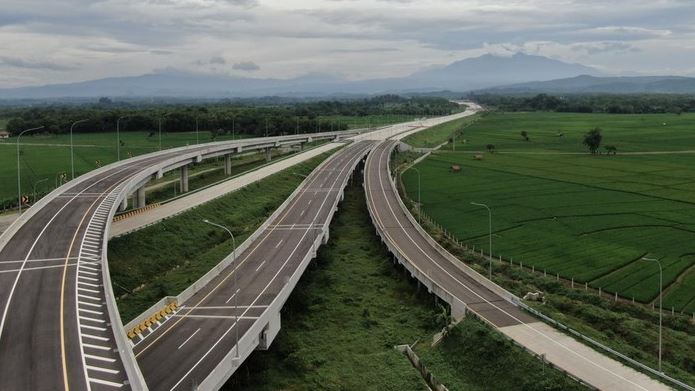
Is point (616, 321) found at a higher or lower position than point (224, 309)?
lower

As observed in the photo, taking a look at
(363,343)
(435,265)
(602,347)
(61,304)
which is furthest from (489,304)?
(61,304)

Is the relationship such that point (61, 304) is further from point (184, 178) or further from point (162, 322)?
point (184, 178)

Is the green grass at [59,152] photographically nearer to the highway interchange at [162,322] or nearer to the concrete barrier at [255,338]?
the highway interchange at [162,322]

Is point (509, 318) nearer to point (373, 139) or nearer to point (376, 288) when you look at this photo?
point (376, 288)

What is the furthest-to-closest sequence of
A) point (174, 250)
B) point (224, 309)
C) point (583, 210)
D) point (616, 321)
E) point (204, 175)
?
point (204, 175) < point (583, 210) < point (174, 250) < point (616, 321) < point (224, 309)

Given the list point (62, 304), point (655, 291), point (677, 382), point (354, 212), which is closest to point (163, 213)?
point (354, 212)

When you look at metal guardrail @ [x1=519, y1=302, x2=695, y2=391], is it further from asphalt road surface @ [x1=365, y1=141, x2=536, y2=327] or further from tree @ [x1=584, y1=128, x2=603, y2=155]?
tree @ [x1=584, y1=128, x2=603, y2=155]

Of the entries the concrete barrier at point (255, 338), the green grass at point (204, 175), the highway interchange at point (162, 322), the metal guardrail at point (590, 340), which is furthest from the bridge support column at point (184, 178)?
the metal guardrail at point (590, 340)
